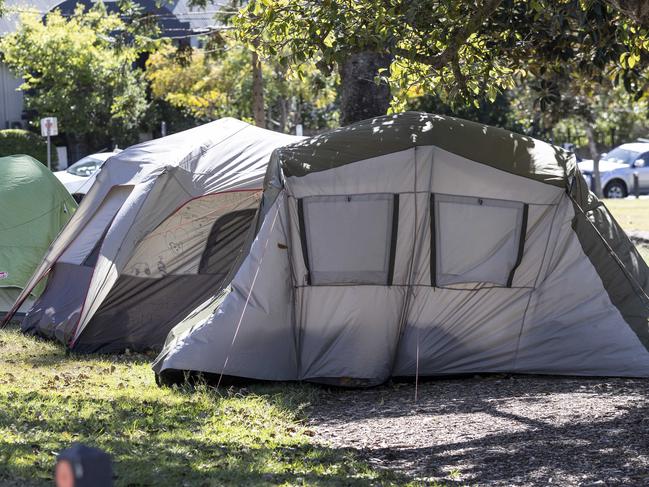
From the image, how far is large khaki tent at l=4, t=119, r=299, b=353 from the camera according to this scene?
33.6ft

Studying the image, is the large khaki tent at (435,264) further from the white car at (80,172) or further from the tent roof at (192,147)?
the white car at (80,172)

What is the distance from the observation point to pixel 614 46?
9.14 metres

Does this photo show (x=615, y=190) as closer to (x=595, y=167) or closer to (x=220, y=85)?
(x=595, y=167)

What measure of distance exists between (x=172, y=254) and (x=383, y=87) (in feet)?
11.4

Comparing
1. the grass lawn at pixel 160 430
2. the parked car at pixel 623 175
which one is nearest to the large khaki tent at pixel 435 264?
the grass lawn at pixel 160 430

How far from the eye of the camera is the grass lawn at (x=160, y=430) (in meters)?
5.84

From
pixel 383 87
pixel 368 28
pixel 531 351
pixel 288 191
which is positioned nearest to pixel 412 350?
pixel 531 351

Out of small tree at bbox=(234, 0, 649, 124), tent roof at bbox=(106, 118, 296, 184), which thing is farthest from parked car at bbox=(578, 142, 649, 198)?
→ small tree at bbox=(234, 0, 649, 124)

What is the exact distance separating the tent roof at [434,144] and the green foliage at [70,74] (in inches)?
1049

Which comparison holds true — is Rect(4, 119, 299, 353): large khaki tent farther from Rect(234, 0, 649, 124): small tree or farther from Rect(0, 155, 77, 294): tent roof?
Rect(0, 155, 77, 294): tent roof

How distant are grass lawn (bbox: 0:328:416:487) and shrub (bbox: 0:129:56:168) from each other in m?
25.9

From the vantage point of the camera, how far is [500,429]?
6.85 m

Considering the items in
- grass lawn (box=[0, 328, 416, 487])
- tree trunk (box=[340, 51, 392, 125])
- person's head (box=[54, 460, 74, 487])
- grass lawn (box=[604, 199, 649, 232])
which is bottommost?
grass lawn (box=[0, 328, 416, 487])

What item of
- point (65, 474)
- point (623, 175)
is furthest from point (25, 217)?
point (623, 175)
